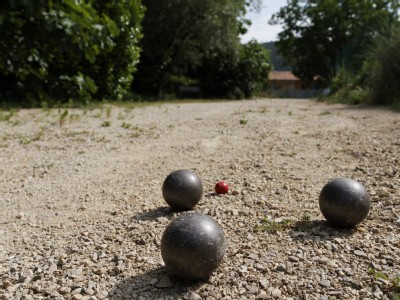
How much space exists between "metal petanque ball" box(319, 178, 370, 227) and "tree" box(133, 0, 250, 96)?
17289mm

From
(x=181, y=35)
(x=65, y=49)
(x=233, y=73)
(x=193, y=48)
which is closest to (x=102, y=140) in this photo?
(x=65, y=49)

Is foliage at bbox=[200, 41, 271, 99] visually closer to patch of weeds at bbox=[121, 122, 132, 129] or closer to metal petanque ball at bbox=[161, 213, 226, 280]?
patch of weeds at bbox=[121, 122, 132, 129]

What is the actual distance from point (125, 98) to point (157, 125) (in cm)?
876

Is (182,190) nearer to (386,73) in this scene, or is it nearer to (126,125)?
(126,125)

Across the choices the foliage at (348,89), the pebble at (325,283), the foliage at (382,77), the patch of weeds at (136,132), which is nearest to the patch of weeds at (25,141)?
the patch of weeds at (136,132)

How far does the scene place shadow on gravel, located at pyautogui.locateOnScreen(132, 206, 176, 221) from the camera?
4273mm

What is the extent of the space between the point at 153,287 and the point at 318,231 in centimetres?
161

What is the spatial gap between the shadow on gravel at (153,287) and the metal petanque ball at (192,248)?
0.23 feet

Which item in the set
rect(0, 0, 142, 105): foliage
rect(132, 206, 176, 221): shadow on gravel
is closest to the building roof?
rect(0, 0, 142, 105): foliage

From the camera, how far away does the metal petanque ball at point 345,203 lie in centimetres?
366

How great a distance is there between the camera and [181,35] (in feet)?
68.6

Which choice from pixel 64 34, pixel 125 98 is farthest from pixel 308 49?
pixel 64 34

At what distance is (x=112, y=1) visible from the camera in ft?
46.3

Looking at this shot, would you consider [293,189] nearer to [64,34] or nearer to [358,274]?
[358,274]
